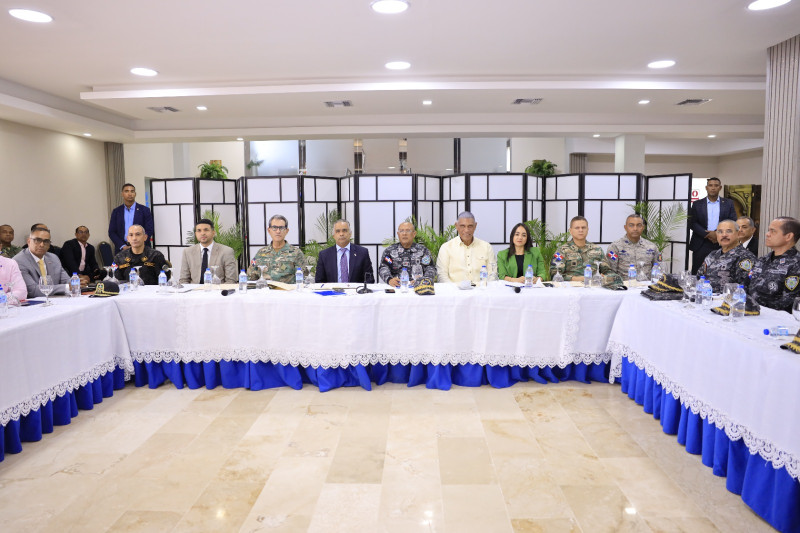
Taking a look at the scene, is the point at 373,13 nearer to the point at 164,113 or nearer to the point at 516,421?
the point at 516,421

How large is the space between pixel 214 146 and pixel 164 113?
592 cm

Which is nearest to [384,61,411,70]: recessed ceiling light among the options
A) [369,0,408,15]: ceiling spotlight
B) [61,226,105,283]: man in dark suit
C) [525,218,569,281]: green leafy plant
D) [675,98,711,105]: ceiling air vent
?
[369,0,408,15]: ceiling spotlight

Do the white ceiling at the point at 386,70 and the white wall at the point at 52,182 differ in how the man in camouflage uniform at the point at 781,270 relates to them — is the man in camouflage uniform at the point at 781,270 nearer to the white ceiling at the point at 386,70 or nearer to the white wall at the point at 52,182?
the white ceiling at the point at 386,70

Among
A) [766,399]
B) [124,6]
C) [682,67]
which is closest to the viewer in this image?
[766,399]

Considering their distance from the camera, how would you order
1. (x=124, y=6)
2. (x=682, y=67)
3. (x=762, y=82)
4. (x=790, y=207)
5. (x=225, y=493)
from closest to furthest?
(x=225, y=493) < (x=124, y=6) < (x=790, y=207) < (x=682, y=67) < (x=762, y=82)

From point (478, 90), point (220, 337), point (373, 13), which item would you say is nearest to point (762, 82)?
point (478, 90)

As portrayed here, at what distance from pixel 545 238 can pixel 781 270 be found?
4015mm

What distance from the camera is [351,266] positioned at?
16.3 feet

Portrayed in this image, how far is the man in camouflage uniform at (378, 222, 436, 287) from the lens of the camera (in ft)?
15.9

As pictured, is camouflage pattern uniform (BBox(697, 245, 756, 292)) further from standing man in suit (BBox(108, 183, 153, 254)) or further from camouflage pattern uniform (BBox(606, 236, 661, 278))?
standing man in suit (BBox(108, 183, 153, 254))

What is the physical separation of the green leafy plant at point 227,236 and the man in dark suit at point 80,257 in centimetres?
146

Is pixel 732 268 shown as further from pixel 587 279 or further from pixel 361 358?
pixel 361 358

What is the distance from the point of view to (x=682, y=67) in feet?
18.7

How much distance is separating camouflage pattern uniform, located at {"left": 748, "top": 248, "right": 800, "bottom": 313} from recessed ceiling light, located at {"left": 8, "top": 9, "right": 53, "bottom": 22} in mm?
5472
